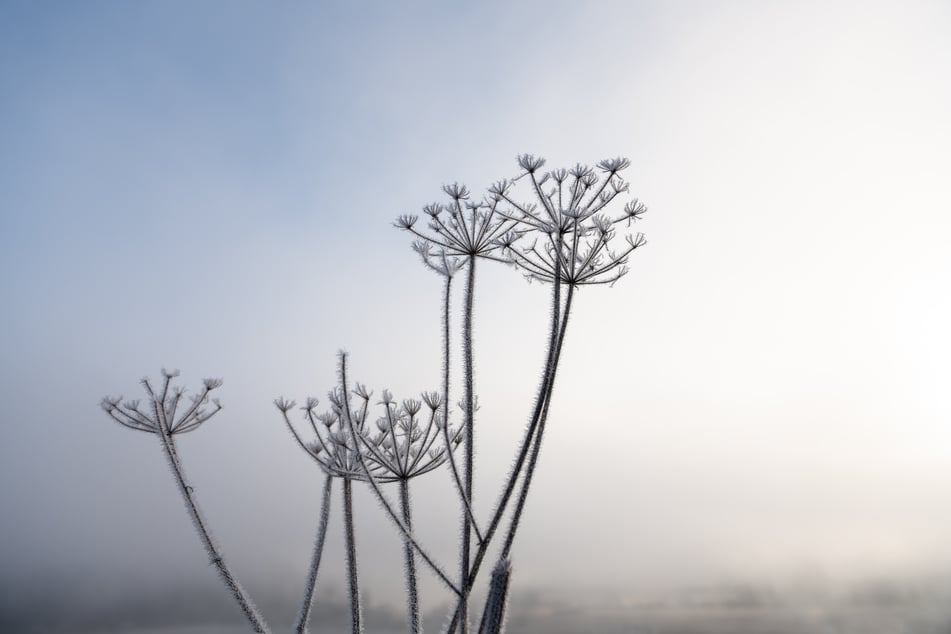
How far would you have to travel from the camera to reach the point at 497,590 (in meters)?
8.63

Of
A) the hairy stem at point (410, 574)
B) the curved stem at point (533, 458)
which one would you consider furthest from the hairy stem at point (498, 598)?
the hairy stem at point (410, 574)

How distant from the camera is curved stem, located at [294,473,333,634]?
1260cm

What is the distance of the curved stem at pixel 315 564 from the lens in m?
12.6

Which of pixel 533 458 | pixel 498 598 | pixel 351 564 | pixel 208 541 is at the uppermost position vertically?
pixel 533 458

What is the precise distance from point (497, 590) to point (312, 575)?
5106 millimetres

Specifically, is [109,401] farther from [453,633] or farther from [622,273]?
[622,273]

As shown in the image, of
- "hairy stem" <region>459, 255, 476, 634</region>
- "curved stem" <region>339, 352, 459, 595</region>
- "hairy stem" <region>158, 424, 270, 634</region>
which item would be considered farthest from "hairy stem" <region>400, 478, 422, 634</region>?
"hairy stem" <region>158, 424, 270, 634</region>

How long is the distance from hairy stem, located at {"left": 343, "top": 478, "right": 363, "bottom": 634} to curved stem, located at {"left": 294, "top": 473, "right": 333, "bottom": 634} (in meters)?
0.60

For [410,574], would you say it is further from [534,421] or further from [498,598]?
[534,421]

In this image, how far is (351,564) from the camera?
1209cm

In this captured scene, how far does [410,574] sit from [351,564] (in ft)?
4.63

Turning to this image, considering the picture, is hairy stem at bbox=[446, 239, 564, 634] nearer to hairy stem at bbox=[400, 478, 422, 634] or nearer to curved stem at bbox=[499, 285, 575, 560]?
curved stem at bbox=[499, 285, 575, 560]

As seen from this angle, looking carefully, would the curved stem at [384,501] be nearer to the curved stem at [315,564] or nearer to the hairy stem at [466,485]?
the hairy stem at [466,485]

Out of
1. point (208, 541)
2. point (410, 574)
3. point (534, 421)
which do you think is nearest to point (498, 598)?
point (534, 421)
